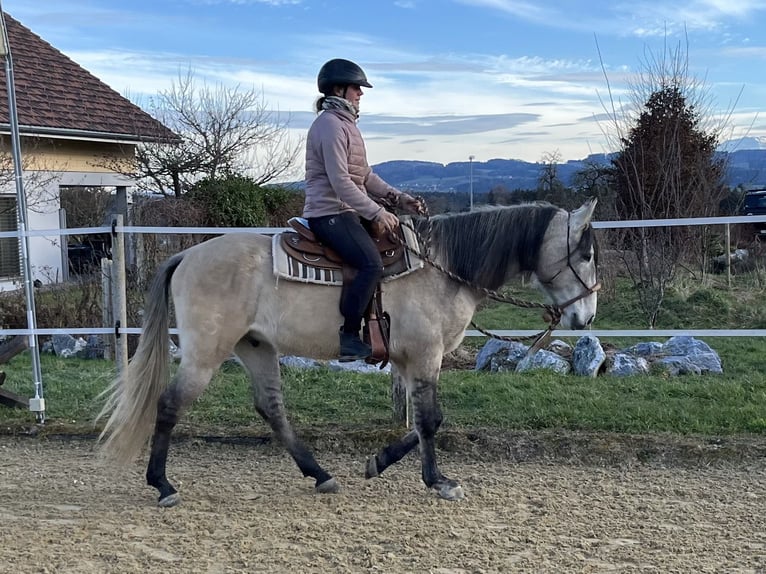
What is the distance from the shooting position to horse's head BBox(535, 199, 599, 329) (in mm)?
4469

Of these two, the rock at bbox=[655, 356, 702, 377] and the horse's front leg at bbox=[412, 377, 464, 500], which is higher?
the horse's front leg at bbox=[412, 377, 464, 500]

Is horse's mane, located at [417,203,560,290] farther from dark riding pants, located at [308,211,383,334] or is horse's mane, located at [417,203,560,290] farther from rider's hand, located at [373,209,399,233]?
dark riding pants, located at [308,211,383,334]

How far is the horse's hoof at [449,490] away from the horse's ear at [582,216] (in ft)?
5.33

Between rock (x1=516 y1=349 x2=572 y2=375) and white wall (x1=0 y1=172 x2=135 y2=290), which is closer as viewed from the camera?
rock (x1=516 y1=349 x2=572 y2=375)

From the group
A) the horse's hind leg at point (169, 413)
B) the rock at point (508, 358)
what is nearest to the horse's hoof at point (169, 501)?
the horse's hind leg at point (169, 413)

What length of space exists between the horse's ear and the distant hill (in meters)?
7.86

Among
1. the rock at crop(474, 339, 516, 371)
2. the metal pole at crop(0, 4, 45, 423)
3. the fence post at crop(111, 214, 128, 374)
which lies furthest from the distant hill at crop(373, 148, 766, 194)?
the metal pole at crop(0, 4, 45, 423)

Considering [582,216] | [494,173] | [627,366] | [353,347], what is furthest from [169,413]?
[494,173]

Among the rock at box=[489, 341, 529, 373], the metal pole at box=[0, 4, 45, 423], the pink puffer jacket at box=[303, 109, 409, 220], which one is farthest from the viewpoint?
the rock at box=[489, 341, 529, 373]

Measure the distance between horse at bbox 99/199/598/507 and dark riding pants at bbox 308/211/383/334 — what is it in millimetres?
125

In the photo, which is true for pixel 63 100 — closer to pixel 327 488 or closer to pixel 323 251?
pixel 323 251

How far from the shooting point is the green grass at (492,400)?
233 inches

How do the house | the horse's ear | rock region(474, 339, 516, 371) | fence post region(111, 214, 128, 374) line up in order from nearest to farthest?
the horse's ear
fence post region(111, 214, 128, 374)
rock region(474, 339, 516, 371)
the house

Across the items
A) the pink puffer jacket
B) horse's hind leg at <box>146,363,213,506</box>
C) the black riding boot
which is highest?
the pink puffer jacket
